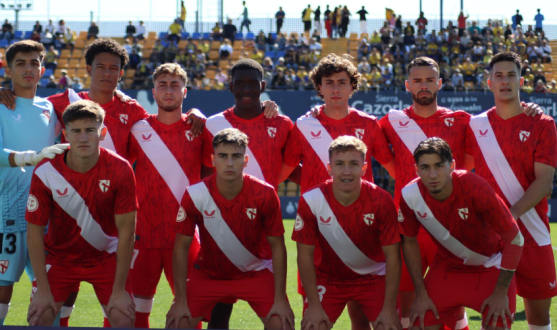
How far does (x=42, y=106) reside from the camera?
5.16 m

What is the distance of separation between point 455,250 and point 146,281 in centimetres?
236

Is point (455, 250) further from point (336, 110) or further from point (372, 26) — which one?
point (372, 26)

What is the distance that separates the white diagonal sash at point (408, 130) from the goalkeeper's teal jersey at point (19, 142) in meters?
2.77

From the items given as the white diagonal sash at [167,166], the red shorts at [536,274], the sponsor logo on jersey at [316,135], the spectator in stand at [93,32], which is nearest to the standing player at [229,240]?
the white diagonal sash at [167,166]

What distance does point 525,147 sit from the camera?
16.4 feet

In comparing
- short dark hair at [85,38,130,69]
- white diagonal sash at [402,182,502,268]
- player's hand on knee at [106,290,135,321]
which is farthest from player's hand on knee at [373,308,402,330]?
short dark hair at [85,38,130,69]

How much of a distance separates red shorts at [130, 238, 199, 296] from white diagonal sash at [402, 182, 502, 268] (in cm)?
173

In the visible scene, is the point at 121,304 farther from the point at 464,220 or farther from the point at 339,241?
the point at 464,220

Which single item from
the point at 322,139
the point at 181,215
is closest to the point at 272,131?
the point at 322,139

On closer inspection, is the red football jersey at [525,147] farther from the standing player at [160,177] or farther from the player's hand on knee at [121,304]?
the player's hand on knee at [121,304]

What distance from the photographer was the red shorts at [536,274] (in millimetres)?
4926

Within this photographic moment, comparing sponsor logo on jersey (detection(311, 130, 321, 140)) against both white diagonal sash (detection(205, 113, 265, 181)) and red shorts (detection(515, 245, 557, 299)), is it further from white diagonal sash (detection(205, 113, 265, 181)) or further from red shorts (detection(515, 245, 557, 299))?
red shorts (detection(515, 245, 557, 299))

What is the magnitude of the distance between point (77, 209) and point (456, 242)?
2711 millimetres

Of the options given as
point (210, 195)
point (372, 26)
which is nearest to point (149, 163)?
point (210, 195)
